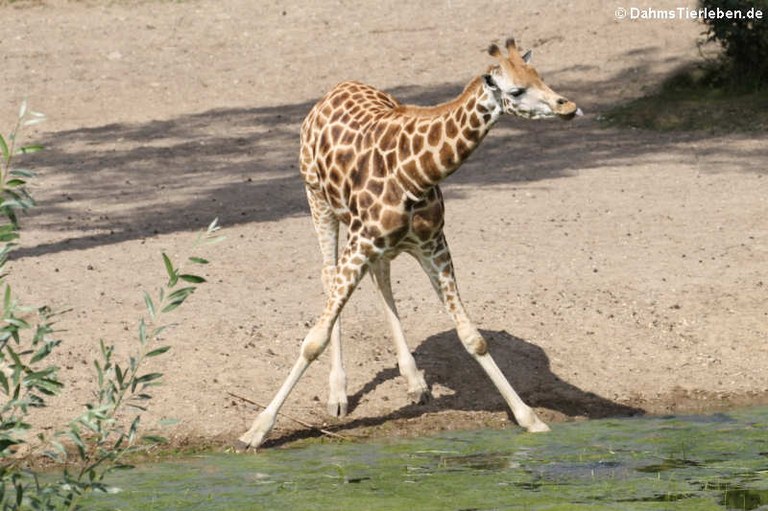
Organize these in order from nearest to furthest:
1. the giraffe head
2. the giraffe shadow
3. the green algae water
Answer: the green algae water
the giraffe head
the giraffe shadow

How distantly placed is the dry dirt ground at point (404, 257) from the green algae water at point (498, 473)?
49cm

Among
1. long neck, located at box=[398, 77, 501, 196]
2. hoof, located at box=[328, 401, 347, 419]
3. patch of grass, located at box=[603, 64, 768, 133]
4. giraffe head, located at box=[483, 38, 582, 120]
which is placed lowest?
patch of grass, located at box=[603, 64, 768, 133]

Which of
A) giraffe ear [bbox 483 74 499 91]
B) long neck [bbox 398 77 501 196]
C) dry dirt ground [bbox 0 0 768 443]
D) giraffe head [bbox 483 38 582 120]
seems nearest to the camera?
giraffe head [bbox 483 38 582 120]

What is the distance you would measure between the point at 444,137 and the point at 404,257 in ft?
11.5

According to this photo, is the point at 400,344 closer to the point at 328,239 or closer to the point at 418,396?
the point at 418,396

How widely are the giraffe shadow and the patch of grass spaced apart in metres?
7.42

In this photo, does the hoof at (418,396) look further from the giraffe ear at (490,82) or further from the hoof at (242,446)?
the giraffe ear at (490,82)

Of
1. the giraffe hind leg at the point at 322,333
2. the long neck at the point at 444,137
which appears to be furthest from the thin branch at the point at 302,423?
the long neck at the point at 444,137

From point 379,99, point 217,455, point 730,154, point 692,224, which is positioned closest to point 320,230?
point 379,99

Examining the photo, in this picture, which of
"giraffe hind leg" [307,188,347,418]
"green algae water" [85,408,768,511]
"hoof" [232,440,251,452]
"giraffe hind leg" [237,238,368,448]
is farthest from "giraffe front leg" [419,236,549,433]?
"hoof" [232,440,251,452]

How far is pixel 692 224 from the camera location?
1170cm

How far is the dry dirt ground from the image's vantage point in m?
8.79

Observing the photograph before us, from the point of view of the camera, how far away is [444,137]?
753 centimetres

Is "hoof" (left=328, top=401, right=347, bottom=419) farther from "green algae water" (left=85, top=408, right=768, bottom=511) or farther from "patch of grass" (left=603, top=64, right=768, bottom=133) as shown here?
"patch of grass" (left=603, top=64, right=768, bottom=133)
